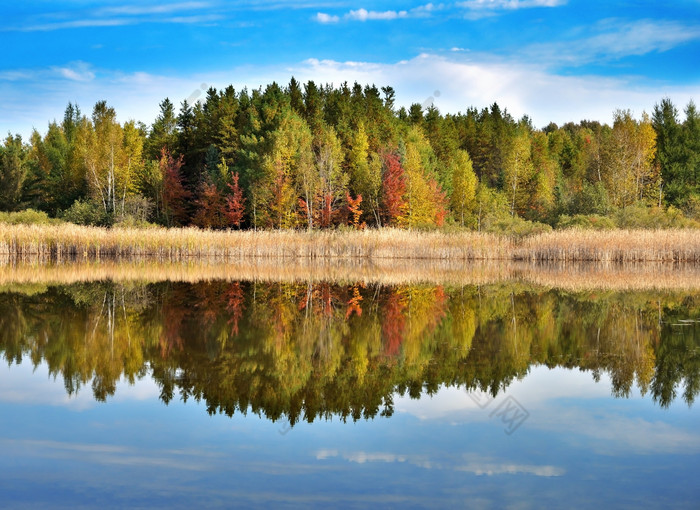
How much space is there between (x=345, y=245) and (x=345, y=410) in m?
24.4

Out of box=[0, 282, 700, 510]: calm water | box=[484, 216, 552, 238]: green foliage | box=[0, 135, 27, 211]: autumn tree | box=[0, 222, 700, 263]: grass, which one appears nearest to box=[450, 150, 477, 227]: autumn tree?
box=[484, 216, 552, 238]: green foliage

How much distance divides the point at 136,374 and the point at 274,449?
289 centimetres

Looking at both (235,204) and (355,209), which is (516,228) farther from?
(235,204)

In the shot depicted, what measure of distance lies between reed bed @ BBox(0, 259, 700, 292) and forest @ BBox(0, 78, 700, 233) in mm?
7829

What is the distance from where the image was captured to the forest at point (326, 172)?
40.1m

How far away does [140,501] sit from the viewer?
3934 mm

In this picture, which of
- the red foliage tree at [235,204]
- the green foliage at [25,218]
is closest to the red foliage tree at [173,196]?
the red foliage tree at [235,204]

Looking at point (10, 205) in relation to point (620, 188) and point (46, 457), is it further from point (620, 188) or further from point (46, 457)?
point (46, 457)

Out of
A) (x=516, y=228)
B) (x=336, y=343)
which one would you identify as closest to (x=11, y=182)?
(x=516, y=228)

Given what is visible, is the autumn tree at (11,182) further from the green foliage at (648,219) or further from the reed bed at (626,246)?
the green foliage at (648,219)

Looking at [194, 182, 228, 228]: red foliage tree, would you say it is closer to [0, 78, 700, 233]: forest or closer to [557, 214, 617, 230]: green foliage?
[0, 78, 700, 233]: forest

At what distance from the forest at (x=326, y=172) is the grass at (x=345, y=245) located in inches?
140

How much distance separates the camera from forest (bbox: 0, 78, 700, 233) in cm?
4012

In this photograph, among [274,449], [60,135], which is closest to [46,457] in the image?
[274,449]
